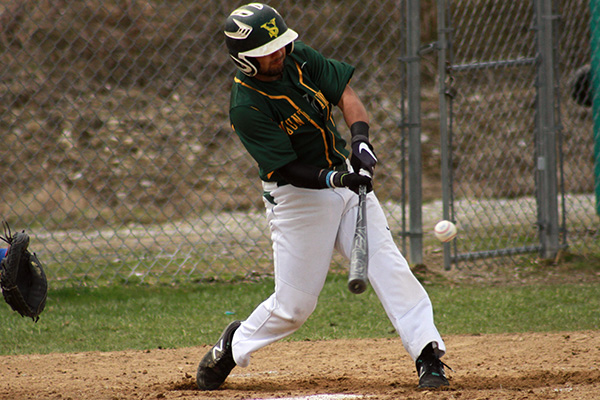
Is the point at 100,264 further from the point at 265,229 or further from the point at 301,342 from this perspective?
the point at 301,342

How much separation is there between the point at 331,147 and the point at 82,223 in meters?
5.98

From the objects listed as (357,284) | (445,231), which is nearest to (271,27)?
(357,284)

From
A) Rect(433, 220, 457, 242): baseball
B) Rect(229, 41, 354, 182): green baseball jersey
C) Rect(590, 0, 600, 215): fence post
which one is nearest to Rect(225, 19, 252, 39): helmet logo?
Rect(229, 41, 354, 182): green baseball jersey

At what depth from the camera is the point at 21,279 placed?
11.7ft

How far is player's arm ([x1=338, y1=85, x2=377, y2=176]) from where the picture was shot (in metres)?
3.12

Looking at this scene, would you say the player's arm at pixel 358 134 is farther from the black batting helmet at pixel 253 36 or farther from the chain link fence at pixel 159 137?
the chain link fence at pixel 159 137

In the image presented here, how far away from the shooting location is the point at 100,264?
623 centimetres

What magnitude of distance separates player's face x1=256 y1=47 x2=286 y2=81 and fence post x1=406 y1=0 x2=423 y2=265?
2715mm

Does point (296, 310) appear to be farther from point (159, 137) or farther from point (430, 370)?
point (159, 137)

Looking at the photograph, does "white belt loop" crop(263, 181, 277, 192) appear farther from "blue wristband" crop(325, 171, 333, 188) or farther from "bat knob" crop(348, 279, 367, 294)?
"bat knob" crop(348, 279, 367, 294)

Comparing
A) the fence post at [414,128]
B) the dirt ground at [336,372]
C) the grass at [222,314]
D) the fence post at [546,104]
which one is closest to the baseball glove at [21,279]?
the dirt ground at [336,372]

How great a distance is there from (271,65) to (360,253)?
0.91 meters

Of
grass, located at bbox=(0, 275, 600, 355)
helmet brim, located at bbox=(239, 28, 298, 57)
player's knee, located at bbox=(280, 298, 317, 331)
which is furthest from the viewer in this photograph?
grass, located at bbox=(0, 275, 600, 355)

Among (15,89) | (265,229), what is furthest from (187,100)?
(265,229)
